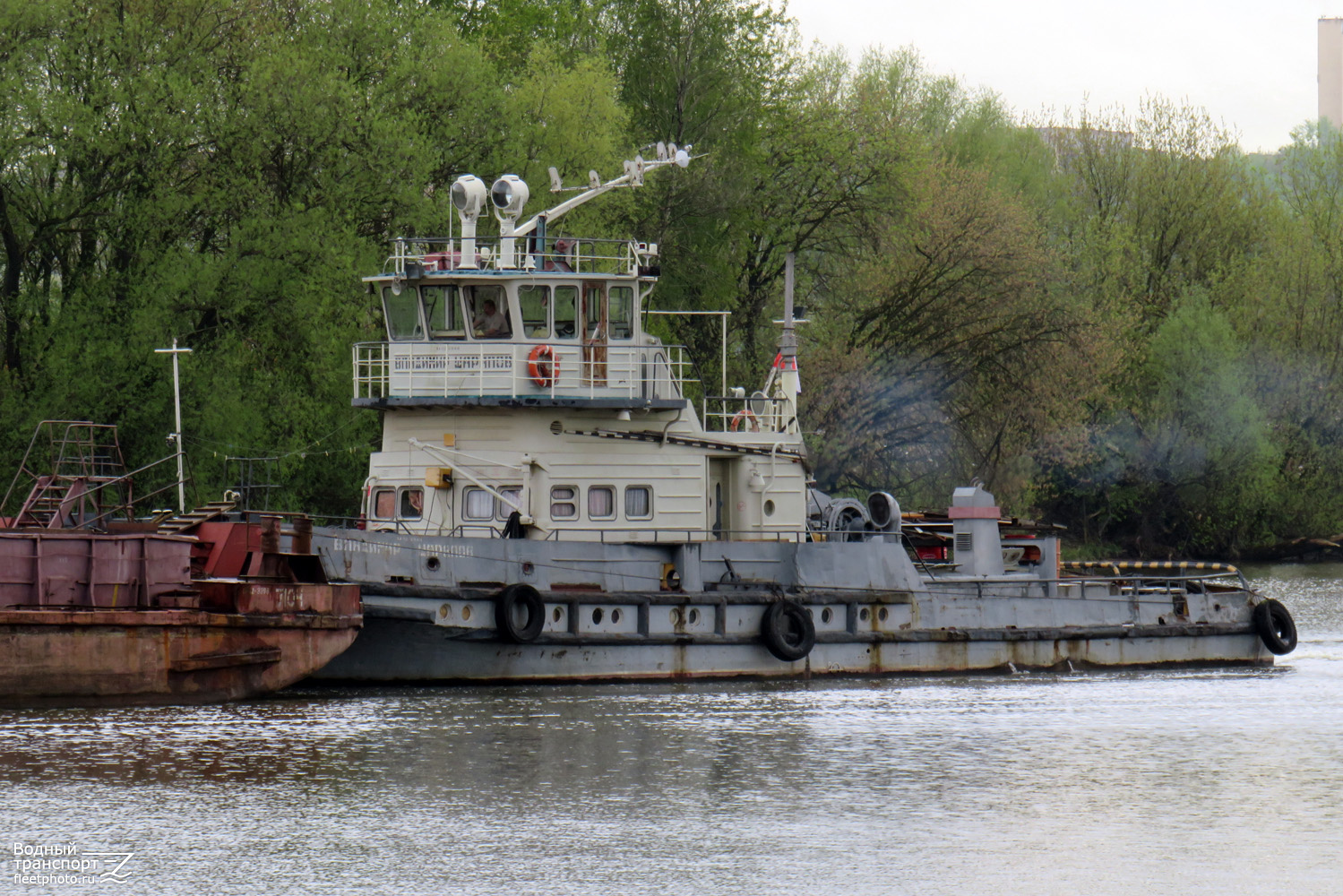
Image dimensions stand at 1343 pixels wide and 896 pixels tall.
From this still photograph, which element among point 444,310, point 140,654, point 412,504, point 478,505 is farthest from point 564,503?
point 140,654

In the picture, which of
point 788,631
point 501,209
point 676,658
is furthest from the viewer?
point 501,209

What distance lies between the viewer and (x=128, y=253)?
32594 mm

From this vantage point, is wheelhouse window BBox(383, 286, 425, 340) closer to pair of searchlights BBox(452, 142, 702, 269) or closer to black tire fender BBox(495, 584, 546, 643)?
pair of searchlights BBox(452, 142, 702, 269)

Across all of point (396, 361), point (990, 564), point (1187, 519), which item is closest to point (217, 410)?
point (396, 361)

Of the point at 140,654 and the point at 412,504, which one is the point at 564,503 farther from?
the point at 140,654

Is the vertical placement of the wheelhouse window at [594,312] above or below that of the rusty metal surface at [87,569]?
above

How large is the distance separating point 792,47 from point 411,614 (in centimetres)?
2851

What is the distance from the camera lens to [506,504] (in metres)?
22.0

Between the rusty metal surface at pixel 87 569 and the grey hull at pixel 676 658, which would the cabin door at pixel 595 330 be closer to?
the grey hull at pixel 676 658

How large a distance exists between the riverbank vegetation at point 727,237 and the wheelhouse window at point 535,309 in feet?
27.1

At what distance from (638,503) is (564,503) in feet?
3.21

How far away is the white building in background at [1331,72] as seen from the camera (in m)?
100

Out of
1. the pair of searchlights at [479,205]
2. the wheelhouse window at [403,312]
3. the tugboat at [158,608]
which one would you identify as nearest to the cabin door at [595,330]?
the pair of searchlights at [479,205]

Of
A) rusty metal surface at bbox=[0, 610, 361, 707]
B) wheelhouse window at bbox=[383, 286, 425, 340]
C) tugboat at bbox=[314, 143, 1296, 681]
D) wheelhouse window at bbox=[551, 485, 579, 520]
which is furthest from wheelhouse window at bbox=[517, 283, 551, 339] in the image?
rusty metal surface at bbox=[0, 610, 361, 707]
